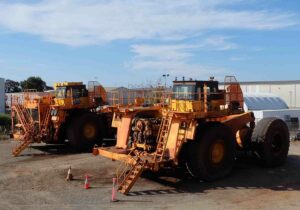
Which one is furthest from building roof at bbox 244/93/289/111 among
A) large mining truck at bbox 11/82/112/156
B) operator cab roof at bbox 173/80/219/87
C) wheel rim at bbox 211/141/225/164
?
wheel rim at bbox 211/141/225/164

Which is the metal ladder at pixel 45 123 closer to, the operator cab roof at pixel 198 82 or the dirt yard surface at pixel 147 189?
the dirt yard surface at pixel 147 189

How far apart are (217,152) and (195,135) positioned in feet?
3.25

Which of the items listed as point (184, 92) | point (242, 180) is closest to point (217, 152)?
point (242, 180)

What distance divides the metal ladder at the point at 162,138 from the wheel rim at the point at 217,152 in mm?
1499

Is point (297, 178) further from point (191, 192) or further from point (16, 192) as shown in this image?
point (16, 192)

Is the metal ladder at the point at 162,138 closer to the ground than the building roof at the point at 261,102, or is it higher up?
closer to the ground

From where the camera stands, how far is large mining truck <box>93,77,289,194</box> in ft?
44.8

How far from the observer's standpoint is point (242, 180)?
14242 millimetres

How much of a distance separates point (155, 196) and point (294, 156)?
8440 mm

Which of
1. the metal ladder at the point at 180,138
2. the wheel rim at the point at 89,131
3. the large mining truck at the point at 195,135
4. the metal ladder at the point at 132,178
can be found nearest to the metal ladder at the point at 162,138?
the large mining truck at the point at 195,135

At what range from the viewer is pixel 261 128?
627 inches

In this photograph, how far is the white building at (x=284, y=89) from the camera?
57.0 m

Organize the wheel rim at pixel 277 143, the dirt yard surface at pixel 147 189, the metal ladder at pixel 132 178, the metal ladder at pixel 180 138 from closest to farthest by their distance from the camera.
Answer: the dirt yard surface at pixel 147 189
the metal ladder at pixel 132 178
the metal ladder at pixel 180 138
the wheel rim at pixel 277 143

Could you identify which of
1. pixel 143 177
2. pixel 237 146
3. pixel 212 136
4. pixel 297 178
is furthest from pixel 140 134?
pixel 297 178
